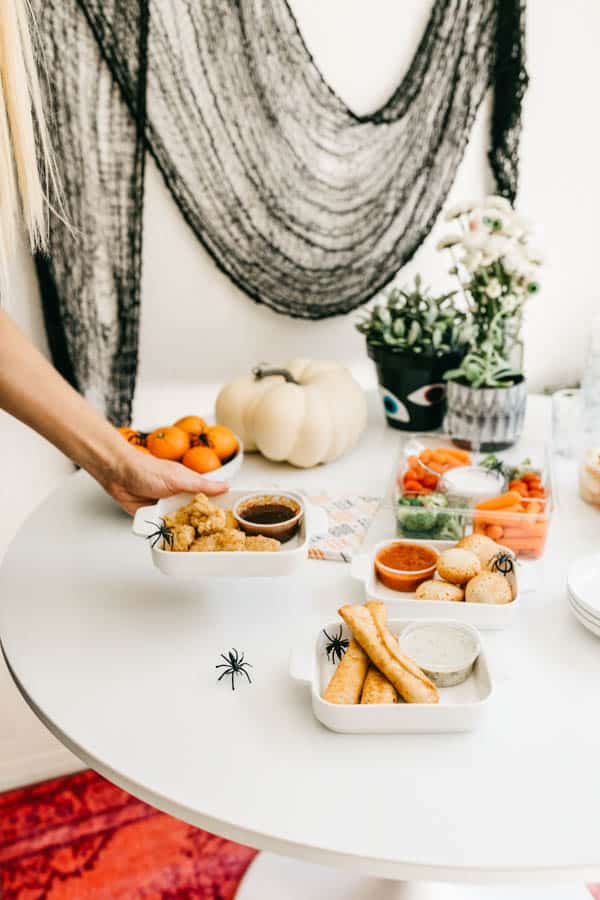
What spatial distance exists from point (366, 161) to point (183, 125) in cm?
41

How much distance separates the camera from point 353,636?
81 cm

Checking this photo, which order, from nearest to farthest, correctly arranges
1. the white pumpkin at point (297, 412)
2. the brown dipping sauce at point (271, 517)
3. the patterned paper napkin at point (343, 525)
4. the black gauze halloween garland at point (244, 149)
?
1. the brown dipping sauce at point (271, 517)
2. the patterned paper napkin at point (343, 525)
3. the white pumpkin at point (297, 412)
4. the black gauze halloween garland at point (244, 149)

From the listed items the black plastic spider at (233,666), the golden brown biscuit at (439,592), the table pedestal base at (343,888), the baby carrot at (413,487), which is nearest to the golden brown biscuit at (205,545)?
the black plastic spider at (233,666)

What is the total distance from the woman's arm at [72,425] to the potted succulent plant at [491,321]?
54 cm

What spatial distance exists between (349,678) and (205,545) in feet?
0.85

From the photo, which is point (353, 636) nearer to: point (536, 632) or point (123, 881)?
point (536, 632)

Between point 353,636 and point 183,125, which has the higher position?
point 183,125

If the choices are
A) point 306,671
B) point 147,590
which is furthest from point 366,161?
point 306,671

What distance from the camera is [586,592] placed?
931 millimetres

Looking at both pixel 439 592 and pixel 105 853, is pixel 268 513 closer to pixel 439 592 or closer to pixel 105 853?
pixel 439 592

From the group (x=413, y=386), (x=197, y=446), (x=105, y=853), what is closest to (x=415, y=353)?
(x=413, y=386)

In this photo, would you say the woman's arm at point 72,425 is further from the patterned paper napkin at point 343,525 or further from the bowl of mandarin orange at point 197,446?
the patterned paper napkin at point 343,525

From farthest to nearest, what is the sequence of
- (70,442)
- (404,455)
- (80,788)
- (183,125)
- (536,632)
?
(80,788)
(183,125)
(404,455)
(70,442)
(536,632)

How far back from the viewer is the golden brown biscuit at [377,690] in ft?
2.41
